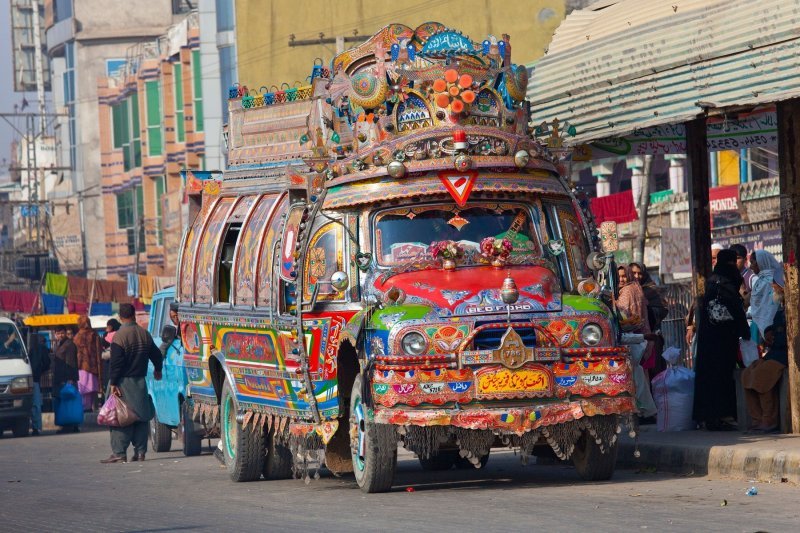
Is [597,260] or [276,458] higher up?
[597,260]

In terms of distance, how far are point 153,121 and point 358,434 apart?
2044 inches

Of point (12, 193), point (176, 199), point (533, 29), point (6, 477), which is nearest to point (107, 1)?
point (176, 199)

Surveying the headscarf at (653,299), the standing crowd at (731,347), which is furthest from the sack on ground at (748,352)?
the headscarf at (653,299)

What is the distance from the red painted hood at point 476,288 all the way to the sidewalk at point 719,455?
6.75 feet

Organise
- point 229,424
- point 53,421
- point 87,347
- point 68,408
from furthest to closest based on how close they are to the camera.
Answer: point 53,421
point 87,347
point 68,408
point 229,424

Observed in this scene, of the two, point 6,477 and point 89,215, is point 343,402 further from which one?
point 89,215

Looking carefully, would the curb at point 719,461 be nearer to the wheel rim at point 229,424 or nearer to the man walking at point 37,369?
the wheel rim at point 229,424

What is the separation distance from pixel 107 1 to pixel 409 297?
70.3 meters

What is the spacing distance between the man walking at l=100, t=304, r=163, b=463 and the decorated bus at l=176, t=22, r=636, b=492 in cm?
374

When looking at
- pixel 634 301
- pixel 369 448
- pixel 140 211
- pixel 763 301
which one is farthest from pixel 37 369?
pixel 140 211

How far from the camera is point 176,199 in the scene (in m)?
59.1

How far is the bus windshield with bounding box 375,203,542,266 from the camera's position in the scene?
1298 centimetres

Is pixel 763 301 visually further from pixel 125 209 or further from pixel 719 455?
pixel 125 209

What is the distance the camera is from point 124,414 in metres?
18.9
